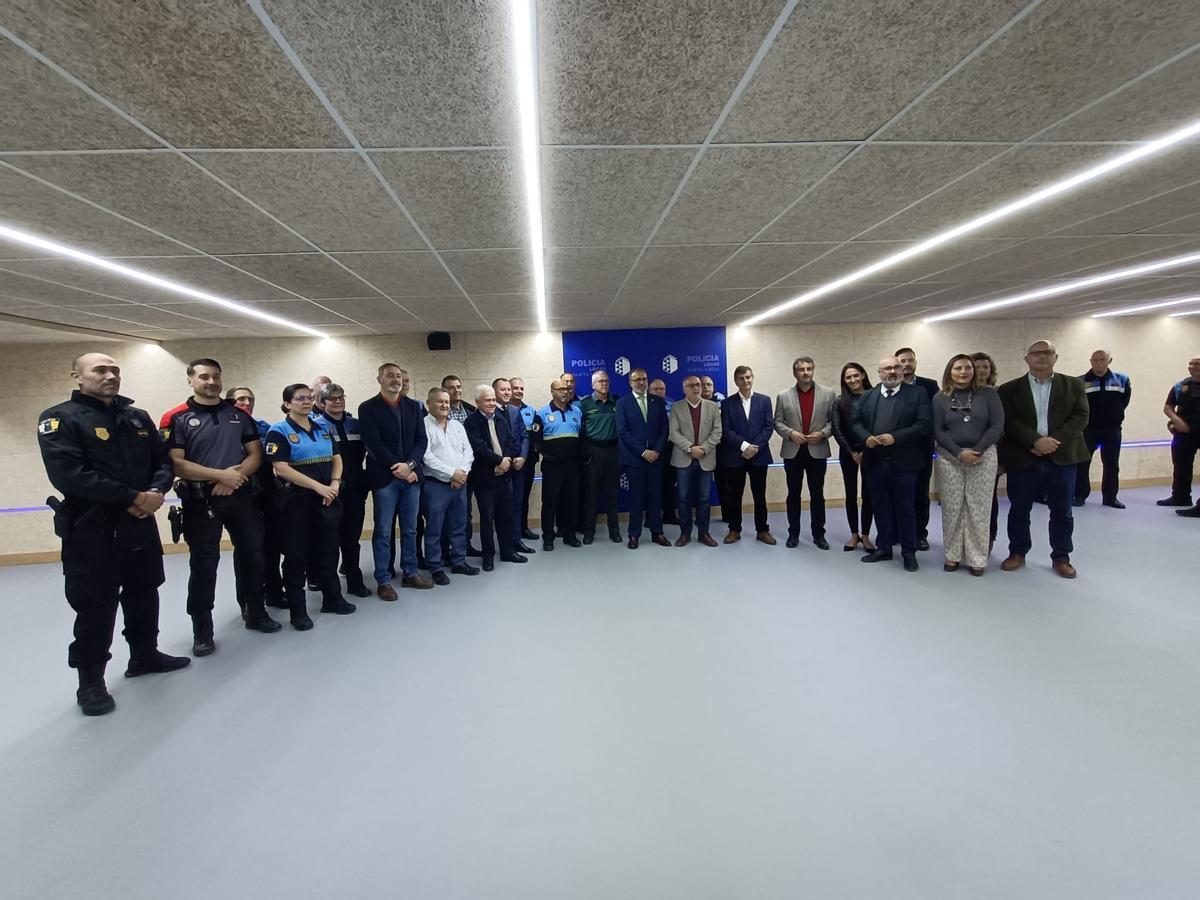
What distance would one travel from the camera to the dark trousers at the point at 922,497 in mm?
4066

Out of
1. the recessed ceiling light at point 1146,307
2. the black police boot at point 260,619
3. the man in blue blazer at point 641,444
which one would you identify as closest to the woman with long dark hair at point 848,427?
the man in blue blazer at point 641,444

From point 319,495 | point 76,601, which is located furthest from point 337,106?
point 76,601

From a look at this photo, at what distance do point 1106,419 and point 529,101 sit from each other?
311 inches

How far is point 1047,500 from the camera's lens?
3.75 metres

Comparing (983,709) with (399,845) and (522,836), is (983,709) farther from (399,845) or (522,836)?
(399,845)

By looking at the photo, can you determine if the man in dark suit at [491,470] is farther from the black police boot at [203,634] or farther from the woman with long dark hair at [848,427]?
the woman with long dark hair at [848,427]

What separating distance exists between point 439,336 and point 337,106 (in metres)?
4.62

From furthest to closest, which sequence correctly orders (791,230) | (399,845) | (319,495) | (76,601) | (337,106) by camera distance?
(319,495)
(791,230)
(76,601)
(337,106)
(399,845)

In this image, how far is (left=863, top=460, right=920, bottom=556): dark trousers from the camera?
3912 mm

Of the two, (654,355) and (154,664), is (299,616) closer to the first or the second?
(154,664)

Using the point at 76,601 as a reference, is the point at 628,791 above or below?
below

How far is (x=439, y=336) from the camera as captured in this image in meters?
6.15

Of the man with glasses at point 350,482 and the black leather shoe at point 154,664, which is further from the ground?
the man with glasses at point 350,482

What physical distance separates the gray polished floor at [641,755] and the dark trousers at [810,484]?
4.09 ft
